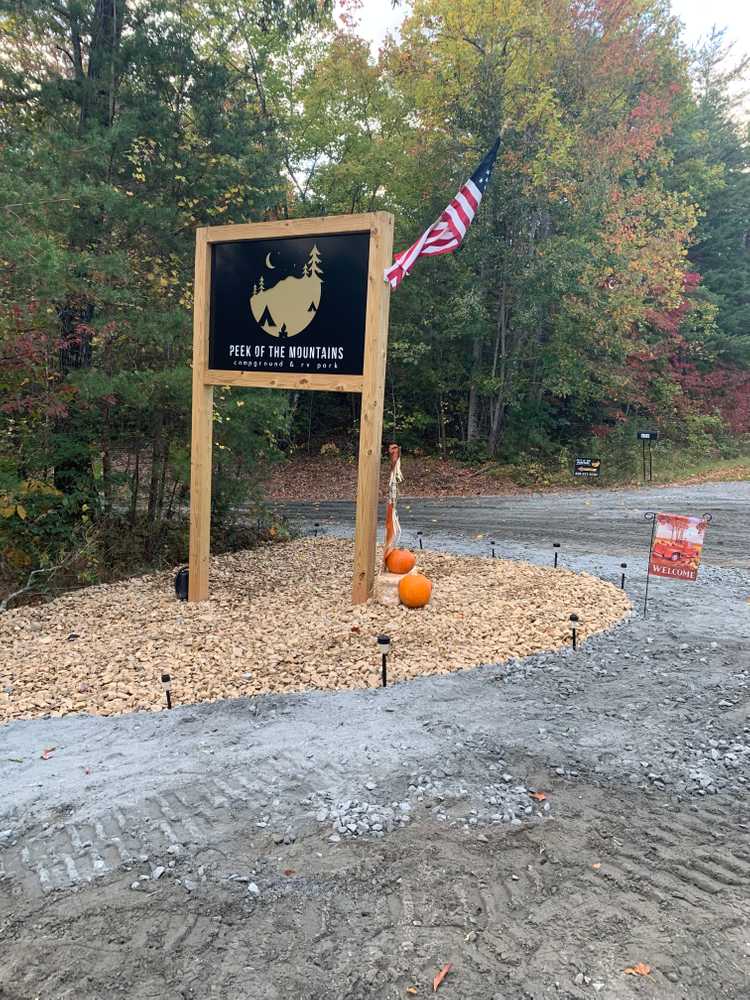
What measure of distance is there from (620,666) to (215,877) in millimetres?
4033

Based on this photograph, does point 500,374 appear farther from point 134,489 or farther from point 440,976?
point 440,976

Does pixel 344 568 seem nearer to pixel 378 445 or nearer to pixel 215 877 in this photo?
pixel 378 445

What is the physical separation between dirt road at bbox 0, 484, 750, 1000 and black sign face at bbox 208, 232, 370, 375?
3.78 meters

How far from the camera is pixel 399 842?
11.4ft

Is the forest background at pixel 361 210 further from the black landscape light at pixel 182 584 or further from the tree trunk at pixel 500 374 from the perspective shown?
the black landscape light at pixel 182 584

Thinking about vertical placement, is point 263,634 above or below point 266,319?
below

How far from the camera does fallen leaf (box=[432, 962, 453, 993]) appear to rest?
2.60 meters

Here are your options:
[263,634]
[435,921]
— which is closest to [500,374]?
[263,634]

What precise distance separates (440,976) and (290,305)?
6.38 m

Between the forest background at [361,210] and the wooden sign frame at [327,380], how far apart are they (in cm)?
119

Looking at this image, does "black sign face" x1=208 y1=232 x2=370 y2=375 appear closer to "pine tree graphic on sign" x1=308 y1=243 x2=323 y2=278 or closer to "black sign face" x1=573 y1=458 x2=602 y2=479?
"pine tree graphic on sign" x1=308 y1=243 x2=323 y2=278

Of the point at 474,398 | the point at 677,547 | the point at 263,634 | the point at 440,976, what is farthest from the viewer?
the point at 474,398

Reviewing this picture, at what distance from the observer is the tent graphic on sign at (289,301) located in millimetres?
7207

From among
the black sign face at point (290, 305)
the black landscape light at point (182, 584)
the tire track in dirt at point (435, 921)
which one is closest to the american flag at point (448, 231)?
the black sign face at point (290, 305)
